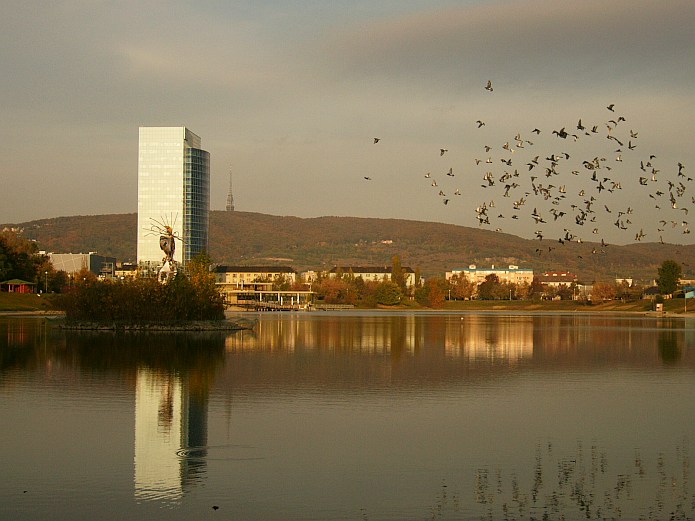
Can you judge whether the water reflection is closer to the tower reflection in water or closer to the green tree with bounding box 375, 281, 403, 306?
the tower reflection in water

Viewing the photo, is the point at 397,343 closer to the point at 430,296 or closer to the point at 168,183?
the point at 430,296

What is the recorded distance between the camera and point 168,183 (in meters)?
166

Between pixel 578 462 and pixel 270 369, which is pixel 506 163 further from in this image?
pixel 578 462

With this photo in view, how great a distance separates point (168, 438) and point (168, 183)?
150585 millimetres

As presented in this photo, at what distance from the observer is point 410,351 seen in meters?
43.9

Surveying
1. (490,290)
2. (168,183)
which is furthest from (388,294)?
(168,183)

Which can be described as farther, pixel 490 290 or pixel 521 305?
pixel 490 290

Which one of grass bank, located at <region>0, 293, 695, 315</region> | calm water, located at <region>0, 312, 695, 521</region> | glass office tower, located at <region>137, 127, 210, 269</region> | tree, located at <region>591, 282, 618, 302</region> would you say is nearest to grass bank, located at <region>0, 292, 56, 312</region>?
grass bank, located at <region>0, 293, 695, 315</region>

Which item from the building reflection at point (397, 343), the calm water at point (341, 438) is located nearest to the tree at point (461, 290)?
the building reflection at point (397, 343)

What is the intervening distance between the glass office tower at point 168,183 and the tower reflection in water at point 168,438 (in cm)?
13881

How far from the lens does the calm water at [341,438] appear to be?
Result: 46.9 feet

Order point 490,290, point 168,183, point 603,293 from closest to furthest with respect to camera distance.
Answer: point 168,183
point 603,293
point 490,290

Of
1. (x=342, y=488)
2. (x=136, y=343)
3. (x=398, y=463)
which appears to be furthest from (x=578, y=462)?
(x=136, y=343)

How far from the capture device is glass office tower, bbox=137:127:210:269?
165 m
